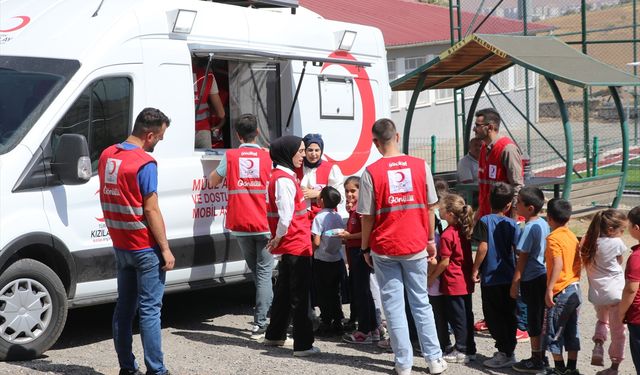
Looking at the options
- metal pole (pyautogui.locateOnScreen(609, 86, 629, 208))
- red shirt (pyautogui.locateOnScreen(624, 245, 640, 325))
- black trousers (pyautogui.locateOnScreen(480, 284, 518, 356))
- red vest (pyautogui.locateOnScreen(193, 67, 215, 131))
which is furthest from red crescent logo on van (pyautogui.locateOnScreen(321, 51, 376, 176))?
metal pole (pyautogui.locateOnScreen(609, 86, 629, 208))

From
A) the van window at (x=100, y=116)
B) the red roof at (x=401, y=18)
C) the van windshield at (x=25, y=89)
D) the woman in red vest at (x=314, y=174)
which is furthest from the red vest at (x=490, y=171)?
the red roof at (x=401, y=18)

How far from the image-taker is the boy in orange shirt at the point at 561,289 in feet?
23.0

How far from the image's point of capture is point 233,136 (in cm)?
971

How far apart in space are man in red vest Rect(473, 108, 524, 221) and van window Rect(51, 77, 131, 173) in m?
3.15

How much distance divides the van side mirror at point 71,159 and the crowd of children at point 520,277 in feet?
6.36

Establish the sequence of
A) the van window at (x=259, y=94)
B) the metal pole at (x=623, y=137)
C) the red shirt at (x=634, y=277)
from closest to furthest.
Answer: the red shirt at (x=634, y=277) → the van window at (x=259, y=94) → the metal pole at (x=623, y=137)

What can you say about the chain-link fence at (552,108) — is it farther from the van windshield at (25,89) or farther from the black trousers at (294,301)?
the van windshield at (25,89)

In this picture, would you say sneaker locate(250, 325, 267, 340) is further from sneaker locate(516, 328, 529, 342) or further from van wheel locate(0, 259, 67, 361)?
sneaker locate(516, 328, 529, 342)

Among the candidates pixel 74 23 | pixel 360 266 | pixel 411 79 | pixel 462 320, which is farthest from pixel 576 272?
pixel 411 79

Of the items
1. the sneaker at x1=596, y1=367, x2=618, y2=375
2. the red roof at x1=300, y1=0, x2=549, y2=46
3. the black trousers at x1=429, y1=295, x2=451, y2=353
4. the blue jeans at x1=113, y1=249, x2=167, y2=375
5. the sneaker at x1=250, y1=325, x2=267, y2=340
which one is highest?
the red roof at x1=300, y1=0, x2=549, y2=46

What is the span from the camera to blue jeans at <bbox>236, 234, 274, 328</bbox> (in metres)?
8.41

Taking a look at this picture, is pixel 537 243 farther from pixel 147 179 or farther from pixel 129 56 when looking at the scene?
pixel 129 56

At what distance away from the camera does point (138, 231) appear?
6.61m

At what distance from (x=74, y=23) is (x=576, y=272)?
14.1 ft
